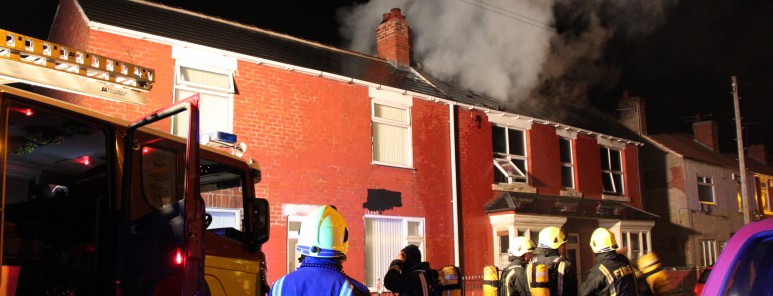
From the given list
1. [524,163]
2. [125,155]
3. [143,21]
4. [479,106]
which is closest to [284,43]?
[143,21]

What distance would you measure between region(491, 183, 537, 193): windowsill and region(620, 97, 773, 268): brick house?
8.71m

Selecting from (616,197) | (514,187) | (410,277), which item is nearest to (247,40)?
(514,187)

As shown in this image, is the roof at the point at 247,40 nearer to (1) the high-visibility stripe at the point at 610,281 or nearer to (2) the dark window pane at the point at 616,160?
(2) the dark window pane at the point at 616,160

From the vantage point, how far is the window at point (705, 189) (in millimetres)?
25703

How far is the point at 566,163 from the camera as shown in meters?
18.8

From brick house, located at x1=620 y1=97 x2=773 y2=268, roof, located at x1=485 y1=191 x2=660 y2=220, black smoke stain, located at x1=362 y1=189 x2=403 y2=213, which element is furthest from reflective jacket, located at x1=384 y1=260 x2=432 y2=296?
brick house, located at x1=620 y1=97 x2=773 y2=268

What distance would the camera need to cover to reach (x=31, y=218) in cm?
422

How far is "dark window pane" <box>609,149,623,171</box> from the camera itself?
20923 mm

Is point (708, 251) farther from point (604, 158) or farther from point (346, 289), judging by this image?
point (346, 289)

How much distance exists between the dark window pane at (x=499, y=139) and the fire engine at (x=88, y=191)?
41.6ft

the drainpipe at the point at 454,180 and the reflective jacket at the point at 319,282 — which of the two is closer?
the reflective jacket at the point at 319,282

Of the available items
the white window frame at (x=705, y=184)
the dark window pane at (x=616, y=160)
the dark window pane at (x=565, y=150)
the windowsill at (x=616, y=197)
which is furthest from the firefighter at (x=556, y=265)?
the white window frame at (x=705, y=184)

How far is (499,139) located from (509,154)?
1.59 feet

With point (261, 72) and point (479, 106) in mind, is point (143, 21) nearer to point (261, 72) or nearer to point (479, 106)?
point (261, 72)
